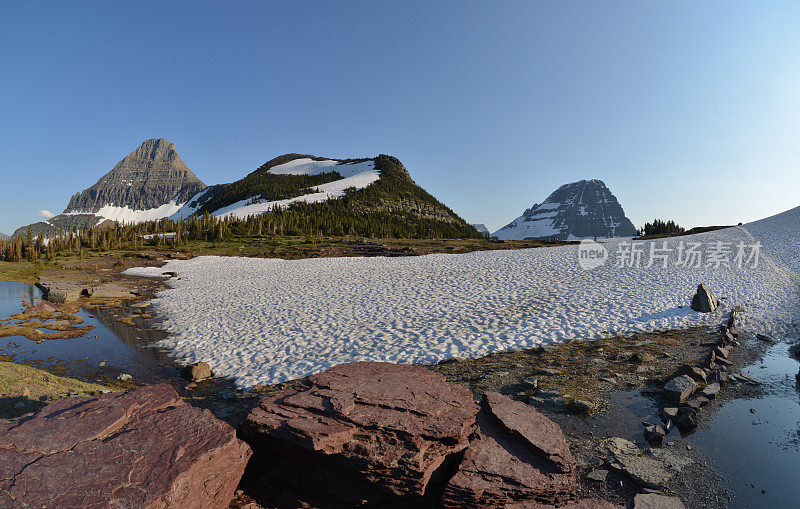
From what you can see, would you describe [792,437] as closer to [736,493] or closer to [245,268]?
[736,493]

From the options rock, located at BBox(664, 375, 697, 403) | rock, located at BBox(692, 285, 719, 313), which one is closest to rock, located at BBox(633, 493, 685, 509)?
rock, located at BBox(664, 375, 697, 403)

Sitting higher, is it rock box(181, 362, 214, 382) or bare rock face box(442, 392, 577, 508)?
bare rock face box(442, 392, 577, 508)

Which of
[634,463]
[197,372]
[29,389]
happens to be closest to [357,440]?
[634,463]

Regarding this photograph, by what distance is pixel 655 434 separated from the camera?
6.84 metres

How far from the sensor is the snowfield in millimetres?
12930

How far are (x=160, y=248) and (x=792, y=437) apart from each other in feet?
247

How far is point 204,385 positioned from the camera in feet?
34.3

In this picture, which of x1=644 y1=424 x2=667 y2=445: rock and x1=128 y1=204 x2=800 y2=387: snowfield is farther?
x1=128 y1=204 x2=800 y2=387: snowfield

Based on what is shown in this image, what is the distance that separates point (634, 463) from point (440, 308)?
1218 cm

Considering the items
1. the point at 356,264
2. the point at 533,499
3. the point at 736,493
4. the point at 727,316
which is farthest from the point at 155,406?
the point at 356,264

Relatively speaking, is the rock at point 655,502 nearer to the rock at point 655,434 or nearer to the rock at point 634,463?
the rock at point 634,463

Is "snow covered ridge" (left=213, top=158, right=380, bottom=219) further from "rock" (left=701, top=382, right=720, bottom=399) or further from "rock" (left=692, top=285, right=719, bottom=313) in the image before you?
"rock" (left=701, top=382, right=720, bottom=399)

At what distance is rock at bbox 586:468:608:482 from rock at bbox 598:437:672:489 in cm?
31

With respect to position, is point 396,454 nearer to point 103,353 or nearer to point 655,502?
point 655,502
